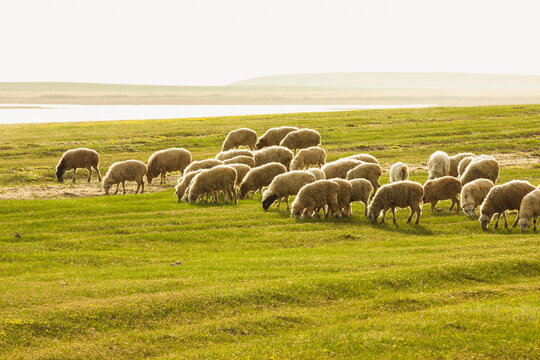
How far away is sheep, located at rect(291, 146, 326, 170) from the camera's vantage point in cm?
2950

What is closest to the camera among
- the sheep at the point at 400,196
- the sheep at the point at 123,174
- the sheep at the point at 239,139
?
the sheep at the point at 400,196

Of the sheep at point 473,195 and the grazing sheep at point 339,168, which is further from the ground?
the grazing sheep at point 339,168

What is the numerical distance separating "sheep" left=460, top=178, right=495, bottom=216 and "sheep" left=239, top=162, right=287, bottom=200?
7217mm

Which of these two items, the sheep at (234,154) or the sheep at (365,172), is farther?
the sheep at (234,154)

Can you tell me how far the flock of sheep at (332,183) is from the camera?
2089 centimetres

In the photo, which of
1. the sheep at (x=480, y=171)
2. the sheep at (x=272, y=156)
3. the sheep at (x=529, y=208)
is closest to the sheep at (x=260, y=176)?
the sheep at (x=272, y=156)

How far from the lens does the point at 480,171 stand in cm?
2488

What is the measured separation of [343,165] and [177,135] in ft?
93.1

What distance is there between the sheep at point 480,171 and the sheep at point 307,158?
25.2 feet

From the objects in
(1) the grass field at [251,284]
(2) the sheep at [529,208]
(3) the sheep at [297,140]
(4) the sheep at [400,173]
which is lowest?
(1) the grass field at [251,284]

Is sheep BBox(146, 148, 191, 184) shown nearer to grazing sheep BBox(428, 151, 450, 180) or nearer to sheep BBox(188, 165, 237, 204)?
sheep BBox(188, 165, 237, 204)

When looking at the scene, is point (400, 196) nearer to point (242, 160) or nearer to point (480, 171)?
point (480, 171)

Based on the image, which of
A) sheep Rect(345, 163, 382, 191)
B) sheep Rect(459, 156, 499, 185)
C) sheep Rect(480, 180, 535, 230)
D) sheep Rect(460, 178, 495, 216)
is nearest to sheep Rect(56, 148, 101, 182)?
sheep Rect(345, 163, 382, 191)

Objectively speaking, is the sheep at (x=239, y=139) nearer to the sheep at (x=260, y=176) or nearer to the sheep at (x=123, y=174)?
the sheep at (x=123, y=174)
